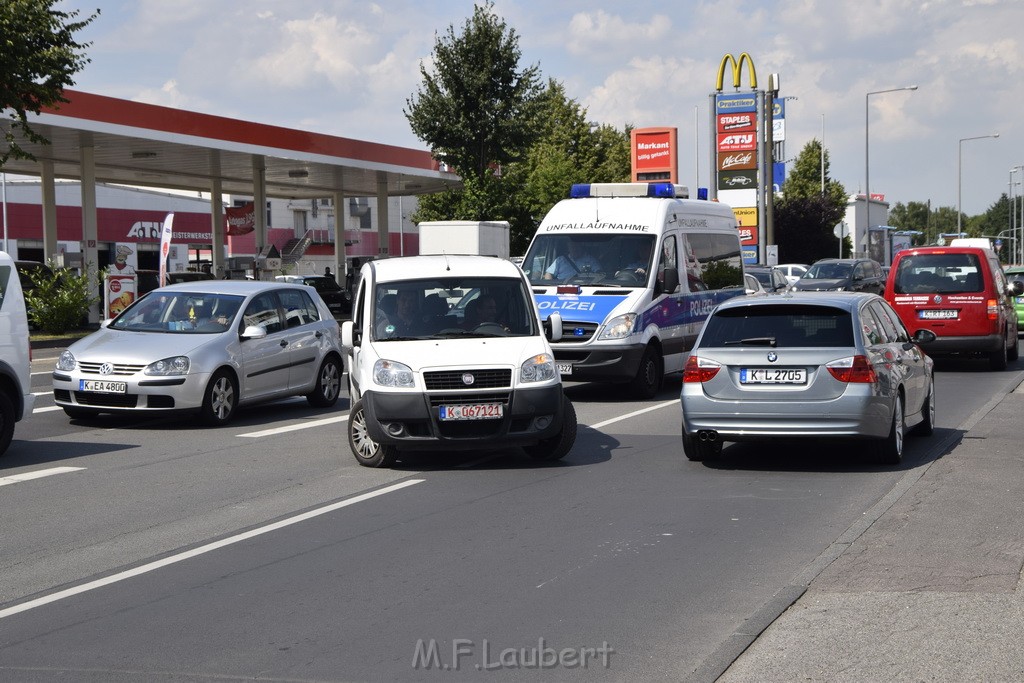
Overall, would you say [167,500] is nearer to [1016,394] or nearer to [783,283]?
[1016,394]

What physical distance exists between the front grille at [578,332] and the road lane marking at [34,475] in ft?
23.0

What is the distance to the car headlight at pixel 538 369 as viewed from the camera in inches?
420

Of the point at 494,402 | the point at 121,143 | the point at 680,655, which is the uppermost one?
the point at 121,143

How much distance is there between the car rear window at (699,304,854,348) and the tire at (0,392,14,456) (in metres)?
6.19

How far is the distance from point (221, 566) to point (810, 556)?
3.37 m

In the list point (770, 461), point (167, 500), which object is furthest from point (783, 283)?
point (167, 500)

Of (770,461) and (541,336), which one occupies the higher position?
(541,336)

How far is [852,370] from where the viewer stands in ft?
33.4

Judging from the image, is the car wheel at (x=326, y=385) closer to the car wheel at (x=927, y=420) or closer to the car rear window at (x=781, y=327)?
the car rear window at (x=781, y=327)

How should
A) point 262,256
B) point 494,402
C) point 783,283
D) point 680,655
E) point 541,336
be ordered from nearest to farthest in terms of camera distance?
point 680,655, point 494,402, point 541,336, point 783,283, point 262,256

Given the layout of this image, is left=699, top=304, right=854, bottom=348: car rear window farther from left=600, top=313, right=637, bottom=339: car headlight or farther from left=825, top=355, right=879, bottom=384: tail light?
left=600, top=313, right=637, bottom=339: car headlight

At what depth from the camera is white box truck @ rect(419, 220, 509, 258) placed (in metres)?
Answer: 36.1

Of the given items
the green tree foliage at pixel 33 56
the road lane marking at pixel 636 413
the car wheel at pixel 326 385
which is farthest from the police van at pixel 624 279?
the green tree foliage at pixel 33 56

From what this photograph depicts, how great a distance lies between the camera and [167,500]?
9406 millimetres
